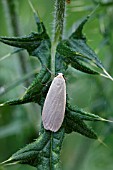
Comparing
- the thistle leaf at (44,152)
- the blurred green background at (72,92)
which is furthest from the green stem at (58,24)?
the blurred green background at (72,92)

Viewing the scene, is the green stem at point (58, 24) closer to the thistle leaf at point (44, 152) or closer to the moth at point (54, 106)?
the moth at point (54, 106)

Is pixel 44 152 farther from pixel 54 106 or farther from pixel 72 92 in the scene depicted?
pixel 72 92

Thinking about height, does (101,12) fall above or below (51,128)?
above

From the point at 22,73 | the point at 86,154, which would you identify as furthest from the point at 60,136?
the point at 86,154

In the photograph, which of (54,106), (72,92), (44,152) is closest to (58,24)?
(54,106)

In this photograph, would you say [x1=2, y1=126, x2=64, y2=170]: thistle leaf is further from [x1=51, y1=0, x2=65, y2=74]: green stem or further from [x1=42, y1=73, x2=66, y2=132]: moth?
[x1=51, y1=0, x2=65, y2=74]: green stem

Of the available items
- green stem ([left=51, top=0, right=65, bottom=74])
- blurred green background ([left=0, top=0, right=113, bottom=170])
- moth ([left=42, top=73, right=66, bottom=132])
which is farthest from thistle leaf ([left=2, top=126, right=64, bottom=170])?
blurred green background ([left=0, top=0, right=113, bottom=170])

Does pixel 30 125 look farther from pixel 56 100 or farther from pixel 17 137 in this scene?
pixel 56 100
